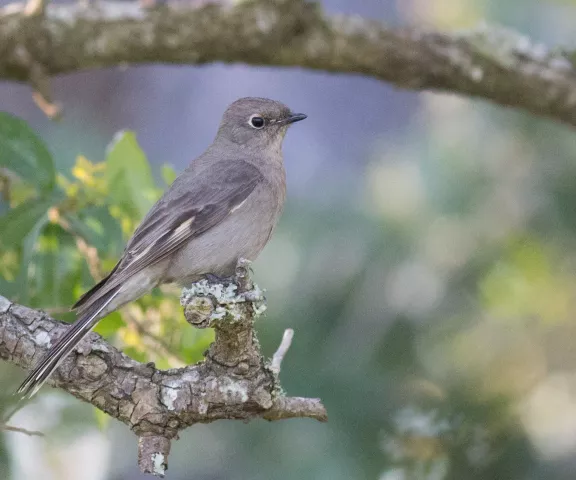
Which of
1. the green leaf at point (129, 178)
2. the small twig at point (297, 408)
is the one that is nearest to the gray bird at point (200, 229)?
the green leaf at point (129, 178)

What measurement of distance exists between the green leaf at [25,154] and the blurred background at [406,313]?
0.29m

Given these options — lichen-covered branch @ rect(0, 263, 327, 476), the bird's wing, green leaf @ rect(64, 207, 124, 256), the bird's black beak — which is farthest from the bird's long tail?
the bird's black beak

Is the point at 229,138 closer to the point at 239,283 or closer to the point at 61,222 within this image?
the point at 61,222

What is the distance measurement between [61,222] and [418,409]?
98.0 inches

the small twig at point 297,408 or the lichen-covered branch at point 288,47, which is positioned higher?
the lichen-covered branch at point 288,47

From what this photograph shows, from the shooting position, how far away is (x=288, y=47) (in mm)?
5824

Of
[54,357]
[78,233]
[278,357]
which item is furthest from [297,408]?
[78,233]

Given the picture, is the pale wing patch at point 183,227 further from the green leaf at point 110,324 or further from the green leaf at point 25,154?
the green leaf at point 25,154

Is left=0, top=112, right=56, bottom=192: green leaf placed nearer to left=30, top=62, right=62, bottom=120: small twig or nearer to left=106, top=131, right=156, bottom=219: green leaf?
left=106, top=131, right=156, bottom=219: green leaf

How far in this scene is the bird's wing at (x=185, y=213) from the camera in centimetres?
471

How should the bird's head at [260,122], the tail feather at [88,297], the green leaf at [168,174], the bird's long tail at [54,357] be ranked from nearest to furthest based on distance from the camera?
1. the bird's long tail at [54,357]
2. the tail feather at [88,297]
3. the green leaf at [168,174]
4. the bird's head at [260,122]

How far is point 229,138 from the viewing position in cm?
594

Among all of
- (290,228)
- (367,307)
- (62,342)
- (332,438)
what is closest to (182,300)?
(62,342)

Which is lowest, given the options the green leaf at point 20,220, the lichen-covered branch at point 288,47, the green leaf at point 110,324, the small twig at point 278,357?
the small twig at point 278,357
